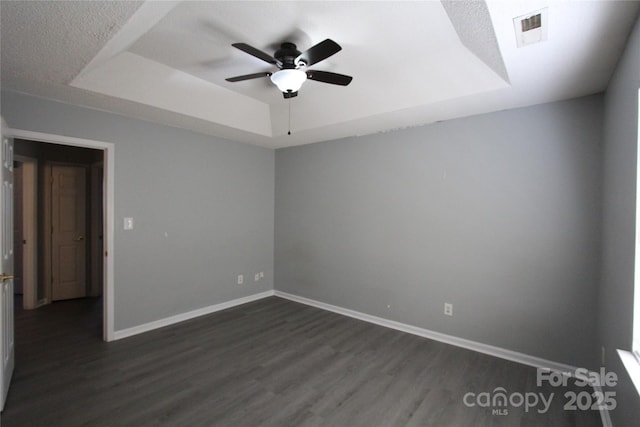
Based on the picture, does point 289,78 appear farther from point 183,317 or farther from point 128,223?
point 183,317

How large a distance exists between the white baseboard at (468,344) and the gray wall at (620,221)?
47cm

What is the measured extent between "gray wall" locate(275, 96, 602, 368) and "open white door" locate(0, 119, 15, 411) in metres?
3.10

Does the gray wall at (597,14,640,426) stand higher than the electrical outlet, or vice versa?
the gray wall at (597,14,640,426)

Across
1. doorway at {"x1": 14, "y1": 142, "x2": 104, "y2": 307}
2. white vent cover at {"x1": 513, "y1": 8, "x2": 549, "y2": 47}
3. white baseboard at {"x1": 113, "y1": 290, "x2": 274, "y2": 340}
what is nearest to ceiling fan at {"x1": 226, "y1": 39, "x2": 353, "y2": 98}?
white vent cover at {"x1": 513, "y1": 8, "x2": 549, "y2": 47}

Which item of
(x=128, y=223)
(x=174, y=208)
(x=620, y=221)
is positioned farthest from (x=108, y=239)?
(x=620, y=221)

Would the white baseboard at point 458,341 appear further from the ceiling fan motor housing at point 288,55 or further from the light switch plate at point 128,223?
the ceiling fan motor housing at point 288,55

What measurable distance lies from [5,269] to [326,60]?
2.95 metres

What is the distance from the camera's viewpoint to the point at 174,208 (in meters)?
3.60

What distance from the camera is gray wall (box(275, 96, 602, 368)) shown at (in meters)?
2.49

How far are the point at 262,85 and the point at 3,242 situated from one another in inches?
98.3

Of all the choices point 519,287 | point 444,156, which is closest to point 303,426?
point 519,287

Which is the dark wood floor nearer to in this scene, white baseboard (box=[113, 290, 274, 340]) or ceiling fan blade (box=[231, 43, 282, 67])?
white baseboard (box=[113, 290, 274, 340])

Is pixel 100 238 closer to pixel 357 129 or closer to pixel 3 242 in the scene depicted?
pixel 3 242

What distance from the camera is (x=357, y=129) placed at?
3564 mm
